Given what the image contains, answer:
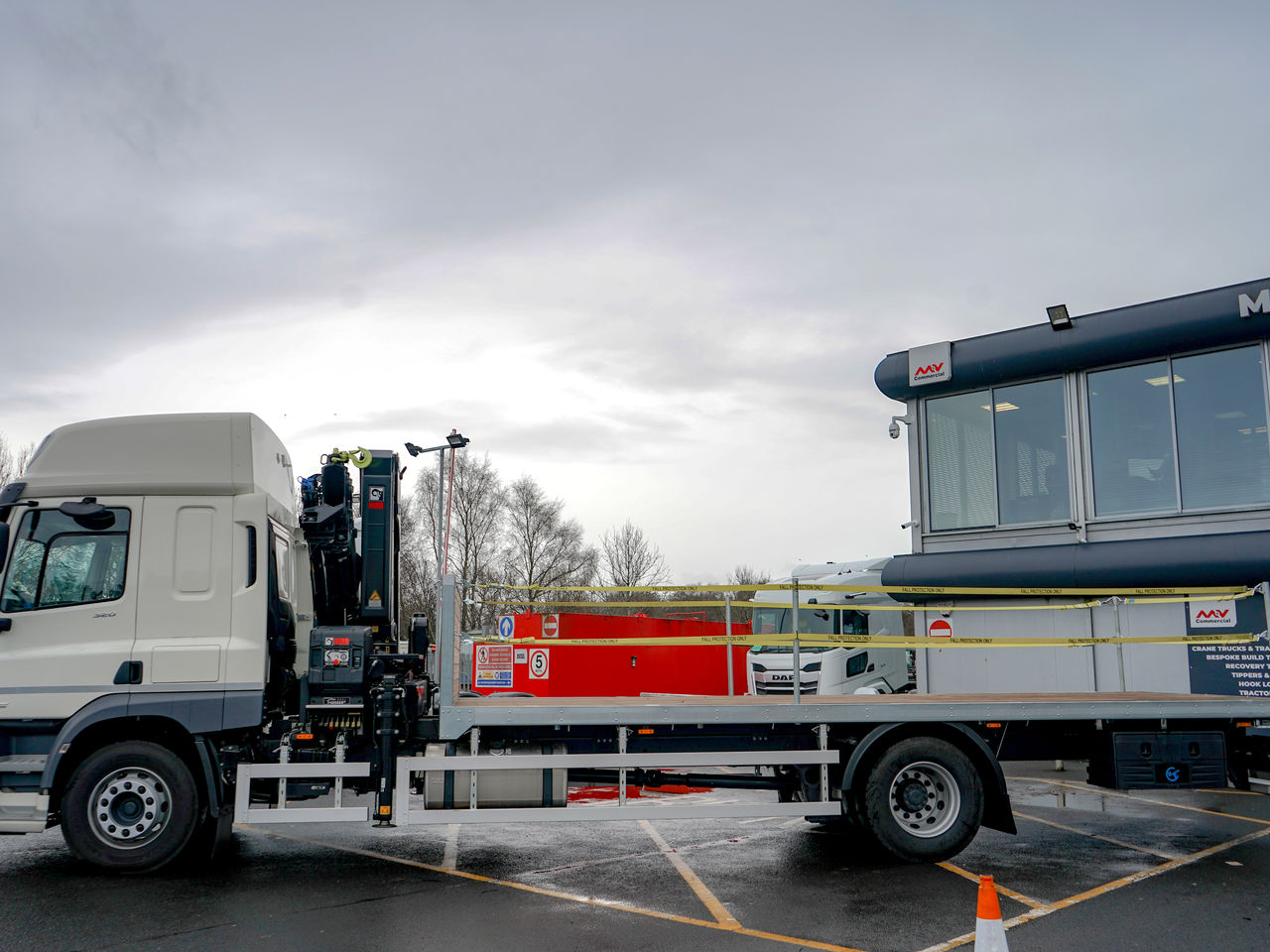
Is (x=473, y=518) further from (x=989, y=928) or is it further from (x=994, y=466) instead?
(x=989, y=928)

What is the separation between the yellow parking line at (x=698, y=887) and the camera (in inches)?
258

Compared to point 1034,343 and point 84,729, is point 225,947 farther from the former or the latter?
point 1034,343

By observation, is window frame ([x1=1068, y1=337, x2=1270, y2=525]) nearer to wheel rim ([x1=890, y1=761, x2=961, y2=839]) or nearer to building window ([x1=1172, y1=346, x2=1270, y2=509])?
building window ([x1=1172, y1=346, x2=1270, y2=509])

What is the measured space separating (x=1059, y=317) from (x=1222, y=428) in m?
2.80

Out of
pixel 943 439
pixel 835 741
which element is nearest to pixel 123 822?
pixel 835 741

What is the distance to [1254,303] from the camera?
1395 centimetres

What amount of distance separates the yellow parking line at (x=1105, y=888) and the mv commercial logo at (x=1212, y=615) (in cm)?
470

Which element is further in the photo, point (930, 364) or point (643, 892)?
point (930, 364)

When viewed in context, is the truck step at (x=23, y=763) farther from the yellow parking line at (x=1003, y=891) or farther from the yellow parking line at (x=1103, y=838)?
the yellow parking line at (x=1103, y=838)

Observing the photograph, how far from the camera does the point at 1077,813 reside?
11.0 m

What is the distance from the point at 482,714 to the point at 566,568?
1926 inches

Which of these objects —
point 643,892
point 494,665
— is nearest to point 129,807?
point 643,892

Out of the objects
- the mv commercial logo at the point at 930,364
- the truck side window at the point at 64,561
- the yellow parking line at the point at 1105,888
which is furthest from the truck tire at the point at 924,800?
the mv commercial logo at the point at 930,364

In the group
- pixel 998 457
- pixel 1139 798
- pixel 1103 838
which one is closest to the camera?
pixel 1103 838
